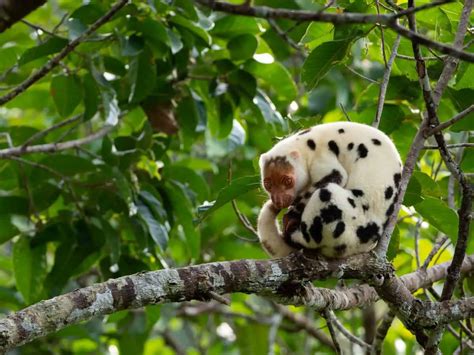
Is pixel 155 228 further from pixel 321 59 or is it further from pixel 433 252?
pixel 433 252

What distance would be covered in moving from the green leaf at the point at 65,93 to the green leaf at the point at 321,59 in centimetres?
191

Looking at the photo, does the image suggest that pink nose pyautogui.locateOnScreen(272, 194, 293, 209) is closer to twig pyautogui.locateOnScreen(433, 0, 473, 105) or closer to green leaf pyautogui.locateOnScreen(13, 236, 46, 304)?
twig pyautogui.locateOnScreen(433, 0, 473, 105)

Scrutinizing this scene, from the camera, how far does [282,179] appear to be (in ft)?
14.1

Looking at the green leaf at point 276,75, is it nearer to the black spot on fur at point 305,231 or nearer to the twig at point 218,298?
the black spot on fur at point 305,231

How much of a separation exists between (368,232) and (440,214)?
702mm

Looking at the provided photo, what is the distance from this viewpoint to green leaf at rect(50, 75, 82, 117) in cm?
598

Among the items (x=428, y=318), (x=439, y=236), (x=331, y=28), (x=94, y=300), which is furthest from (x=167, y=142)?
(x=94, y=300)

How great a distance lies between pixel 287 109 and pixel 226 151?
4.34 feet

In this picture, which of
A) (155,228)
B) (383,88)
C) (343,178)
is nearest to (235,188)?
(343,178)

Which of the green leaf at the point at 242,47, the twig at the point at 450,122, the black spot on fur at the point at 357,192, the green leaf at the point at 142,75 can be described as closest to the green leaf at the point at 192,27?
the green leaf at the point at 142,75

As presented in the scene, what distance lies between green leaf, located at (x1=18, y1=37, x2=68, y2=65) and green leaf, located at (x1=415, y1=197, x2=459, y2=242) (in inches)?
95.3

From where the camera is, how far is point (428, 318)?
13.9 ft

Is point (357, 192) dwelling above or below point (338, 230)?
above

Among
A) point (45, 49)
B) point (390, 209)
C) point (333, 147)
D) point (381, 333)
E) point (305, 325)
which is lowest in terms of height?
point (305, 325)
